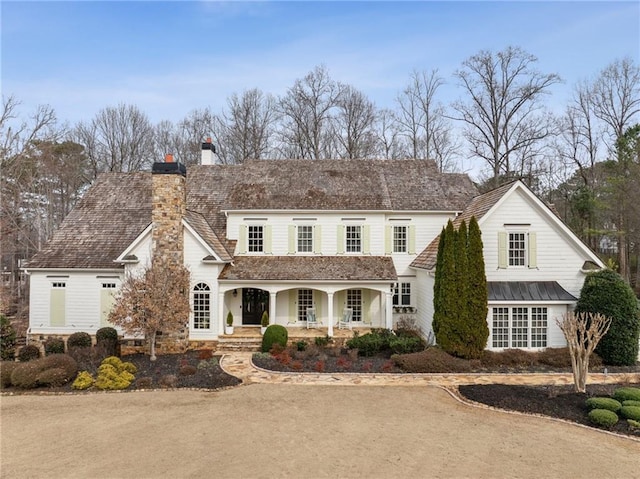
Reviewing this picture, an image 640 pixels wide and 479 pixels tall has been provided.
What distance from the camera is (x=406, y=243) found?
20.5 metres

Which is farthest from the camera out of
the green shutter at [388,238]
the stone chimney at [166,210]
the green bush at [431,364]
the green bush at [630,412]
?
the green shutter at [388,238]

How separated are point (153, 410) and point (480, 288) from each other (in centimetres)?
1189

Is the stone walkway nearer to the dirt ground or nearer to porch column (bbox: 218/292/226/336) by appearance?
the dirt ground

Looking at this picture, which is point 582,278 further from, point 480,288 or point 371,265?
point 371,265

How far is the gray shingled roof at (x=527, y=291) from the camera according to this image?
15.6 m

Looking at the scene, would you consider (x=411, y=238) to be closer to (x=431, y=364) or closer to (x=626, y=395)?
(x=431, y=364)

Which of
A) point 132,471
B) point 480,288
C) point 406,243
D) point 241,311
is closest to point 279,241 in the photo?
point 241,311

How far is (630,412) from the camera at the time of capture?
945cm

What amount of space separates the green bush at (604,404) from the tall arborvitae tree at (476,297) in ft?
15.4

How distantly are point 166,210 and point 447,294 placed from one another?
12.3 metres

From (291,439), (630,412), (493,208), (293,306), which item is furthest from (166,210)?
(630,412)

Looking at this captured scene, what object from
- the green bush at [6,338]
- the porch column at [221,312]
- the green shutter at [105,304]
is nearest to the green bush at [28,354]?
the green bush at [6,338]

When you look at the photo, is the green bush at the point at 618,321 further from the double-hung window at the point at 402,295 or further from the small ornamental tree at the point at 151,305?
the small ornamental tree at the point at 151,305

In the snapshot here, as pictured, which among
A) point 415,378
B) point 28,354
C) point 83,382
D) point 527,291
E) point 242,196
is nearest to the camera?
point 83,382
